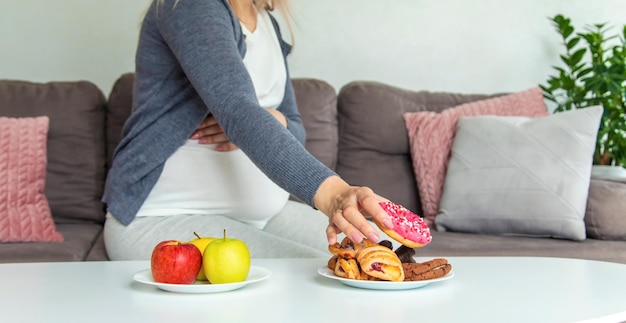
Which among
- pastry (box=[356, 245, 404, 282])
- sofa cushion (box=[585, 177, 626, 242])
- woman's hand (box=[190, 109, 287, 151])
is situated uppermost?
woman's hand (box=[190, 109, 287, 151])

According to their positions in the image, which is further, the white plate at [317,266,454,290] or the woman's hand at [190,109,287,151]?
the woman's hand at [190,109,287,151]

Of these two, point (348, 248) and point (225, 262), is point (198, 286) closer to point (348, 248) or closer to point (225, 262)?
point (225, 262)

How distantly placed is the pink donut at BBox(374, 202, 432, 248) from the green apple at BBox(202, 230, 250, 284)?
0.20 metres

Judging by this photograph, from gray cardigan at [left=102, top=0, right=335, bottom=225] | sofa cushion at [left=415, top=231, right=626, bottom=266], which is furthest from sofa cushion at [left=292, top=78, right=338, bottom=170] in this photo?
gray cardigan at [left=102, top=0, right=335, bottom=225]

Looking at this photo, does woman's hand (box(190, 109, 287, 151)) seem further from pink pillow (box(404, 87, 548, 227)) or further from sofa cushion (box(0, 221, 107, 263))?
pink pillow (box(404, 87, 548, 227))

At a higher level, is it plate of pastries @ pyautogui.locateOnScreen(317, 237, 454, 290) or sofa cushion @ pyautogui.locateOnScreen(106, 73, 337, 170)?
plate of pastries @ pyautogui.locateOnScreen(317, 237, 454, 290)

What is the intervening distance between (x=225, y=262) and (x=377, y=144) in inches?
66.0

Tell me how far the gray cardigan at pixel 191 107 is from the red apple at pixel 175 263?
205mm

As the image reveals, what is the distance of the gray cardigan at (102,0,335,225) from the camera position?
1.22m

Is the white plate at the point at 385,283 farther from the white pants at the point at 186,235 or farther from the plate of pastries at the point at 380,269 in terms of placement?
the white pants at the point at 186,235

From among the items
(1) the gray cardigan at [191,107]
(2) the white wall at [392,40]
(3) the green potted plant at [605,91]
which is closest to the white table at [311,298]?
(1) the gray cardigan at [191,107]

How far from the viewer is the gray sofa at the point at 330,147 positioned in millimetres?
2230

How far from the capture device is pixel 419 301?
1003 mm

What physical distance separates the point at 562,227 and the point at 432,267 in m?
1.31
